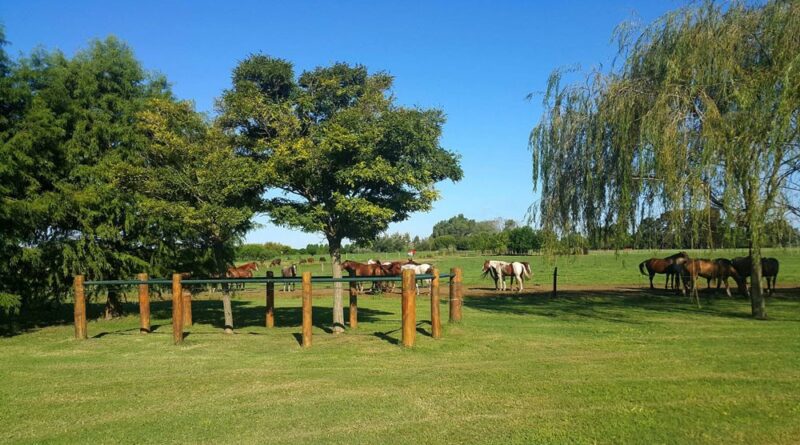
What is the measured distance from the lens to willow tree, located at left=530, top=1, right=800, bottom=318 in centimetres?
1134

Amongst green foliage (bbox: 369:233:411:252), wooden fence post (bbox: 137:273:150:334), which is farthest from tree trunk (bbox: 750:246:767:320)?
green foliage (bbox: 369:233:411:252)

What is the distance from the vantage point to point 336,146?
11.1 m

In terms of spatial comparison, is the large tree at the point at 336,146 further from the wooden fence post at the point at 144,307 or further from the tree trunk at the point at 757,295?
the tree trunk at the point at 757,295

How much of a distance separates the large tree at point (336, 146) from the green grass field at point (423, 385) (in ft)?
8.07

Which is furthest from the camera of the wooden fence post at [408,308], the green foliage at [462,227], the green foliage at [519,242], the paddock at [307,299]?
the green foliage at [462,227]

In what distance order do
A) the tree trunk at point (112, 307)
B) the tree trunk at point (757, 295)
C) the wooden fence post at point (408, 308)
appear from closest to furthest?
the wooden fence post at point (408, 308)
the tree trunk at point (757, 295)
the tree trunk at point (112, 307)

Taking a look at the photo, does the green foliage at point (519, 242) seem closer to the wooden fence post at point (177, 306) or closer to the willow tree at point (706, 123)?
the willow tree at point (706, 123)

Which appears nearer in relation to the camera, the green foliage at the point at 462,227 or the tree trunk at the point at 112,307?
the tree trunk at the point at 112,307

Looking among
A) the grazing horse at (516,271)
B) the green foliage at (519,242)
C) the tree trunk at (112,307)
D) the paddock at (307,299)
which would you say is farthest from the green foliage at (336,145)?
the green foliage at (519,242)

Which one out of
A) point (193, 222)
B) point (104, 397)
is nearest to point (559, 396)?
point (104, 397)

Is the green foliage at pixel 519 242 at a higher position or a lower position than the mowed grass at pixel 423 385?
higher

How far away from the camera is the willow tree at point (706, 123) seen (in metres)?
11.3

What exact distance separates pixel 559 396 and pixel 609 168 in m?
8.74

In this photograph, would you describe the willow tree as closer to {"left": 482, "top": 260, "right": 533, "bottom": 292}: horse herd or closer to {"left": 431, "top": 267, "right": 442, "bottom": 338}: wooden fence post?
{"left": 431, "top": 267, "right": 442, "bottom": 338}: wooden fence post
